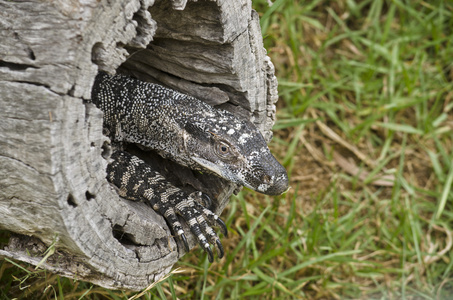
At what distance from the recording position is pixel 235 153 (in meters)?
3.05

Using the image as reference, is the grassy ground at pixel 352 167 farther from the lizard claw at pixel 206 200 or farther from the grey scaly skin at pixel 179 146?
the grey scaly skin at pixel 179 146

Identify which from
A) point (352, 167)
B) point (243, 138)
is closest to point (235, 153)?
point (243, 138)

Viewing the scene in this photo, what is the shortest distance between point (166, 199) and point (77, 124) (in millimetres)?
1033

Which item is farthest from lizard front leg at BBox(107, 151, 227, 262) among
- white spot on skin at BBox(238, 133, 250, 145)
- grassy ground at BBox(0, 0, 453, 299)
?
grassy ground at BBox(0, 0, 453, 299)

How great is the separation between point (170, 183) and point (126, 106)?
0.63 m

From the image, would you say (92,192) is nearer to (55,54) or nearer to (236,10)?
(55,54)

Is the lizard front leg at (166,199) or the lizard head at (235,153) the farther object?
the lizard front leg at (166,199)

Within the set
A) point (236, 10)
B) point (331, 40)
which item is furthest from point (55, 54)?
point (331, 40)

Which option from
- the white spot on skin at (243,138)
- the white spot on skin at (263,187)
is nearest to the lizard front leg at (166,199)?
the white spot on skin at (263,187)

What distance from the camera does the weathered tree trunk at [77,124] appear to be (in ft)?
7.48

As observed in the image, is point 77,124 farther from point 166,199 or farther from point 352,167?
point 352,167

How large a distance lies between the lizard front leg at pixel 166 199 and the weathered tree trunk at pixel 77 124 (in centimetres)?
8

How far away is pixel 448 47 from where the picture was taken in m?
5.92

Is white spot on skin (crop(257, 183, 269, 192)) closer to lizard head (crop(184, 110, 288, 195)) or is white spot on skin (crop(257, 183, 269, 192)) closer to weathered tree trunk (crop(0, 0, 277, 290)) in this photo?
lizard head (crop(184, 110, 288, 195))
